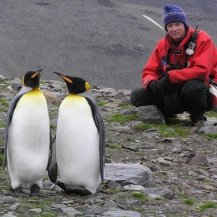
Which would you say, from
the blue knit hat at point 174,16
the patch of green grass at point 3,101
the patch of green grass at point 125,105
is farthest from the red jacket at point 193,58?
the patch of green grass at point 3,101

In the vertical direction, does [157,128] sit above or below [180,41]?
below

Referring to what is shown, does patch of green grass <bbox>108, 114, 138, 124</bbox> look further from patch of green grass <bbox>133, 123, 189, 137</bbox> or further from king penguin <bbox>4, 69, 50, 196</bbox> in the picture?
Result: king penguin <bbox>4, 69, 50, 196</bbox>

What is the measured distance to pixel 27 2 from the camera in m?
21.9

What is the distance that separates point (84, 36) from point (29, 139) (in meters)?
15.3

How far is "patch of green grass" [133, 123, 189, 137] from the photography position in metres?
6.74

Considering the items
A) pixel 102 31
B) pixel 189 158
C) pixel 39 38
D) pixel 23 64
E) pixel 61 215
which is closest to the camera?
pixel 61 215

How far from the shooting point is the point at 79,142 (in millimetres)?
4430

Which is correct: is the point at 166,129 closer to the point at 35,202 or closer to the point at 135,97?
the point at 135,97

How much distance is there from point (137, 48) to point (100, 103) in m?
10.4

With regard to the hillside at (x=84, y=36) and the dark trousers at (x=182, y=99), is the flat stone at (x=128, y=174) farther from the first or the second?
the hillside at (x=84, y=36)

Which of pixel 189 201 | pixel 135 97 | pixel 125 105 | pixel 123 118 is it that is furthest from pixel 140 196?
pixel 125 105

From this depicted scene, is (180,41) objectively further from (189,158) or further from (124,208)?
(124,208)

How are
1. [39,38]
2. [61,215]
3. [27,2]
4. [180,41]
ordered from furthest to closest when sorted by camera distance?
[27,2] < [39,38] < [180,41] < [61,215]

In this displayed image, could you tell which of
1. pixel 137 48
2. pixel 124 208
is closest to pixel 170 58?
pixel 124 208
